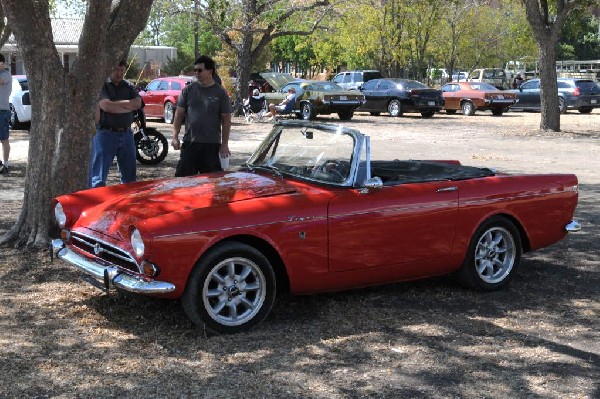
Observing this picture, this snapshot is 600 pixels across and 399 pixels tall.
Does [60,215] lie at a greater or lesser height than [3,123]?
lesser

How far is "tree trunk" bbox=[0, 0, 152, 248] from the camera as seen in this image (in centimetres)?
741

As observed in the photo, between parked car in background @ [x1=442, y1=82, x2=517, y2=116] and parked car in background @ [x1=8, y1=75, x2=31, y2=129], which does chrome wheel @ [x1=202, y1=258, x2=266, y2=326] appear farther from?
parked car in background @ [x1=442, y1=82, x2=517, y2=116]

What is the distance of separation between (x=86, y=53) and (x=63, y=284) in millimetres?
2134

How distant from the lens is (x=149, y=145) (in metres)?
14.6

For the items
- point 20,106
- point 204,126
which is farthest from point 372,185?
point 20,106

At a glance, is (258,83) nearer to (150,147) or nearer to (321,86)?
(321,86)

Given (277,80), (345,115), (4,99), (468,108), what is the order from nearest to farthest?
(4,99) → (345,115) → (277,80) → (468,108)

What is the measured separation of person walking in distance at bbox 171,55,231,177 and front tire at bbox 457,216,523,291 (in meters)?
2.86

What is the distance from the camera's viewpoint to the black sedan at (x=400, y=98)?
3042 centimetres

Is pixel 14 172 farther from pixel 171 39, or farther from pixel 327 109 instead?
pixel 171 39

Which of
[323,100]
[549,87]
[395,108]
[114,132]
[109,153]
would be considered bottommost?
[109,153]

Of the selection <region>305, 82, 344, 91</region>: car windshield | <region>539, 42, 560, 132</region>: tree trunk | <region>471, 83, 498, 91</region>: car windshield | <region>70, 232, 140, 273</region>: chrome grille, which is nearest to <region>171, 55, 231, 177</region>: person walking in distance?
<region>70, 232, 140, 273</region>: chrome grille

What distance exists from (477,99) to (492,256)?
26.6 metres

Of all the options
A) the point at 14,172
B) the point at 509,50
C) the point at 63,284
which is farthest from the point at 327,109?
the point at 509,50
